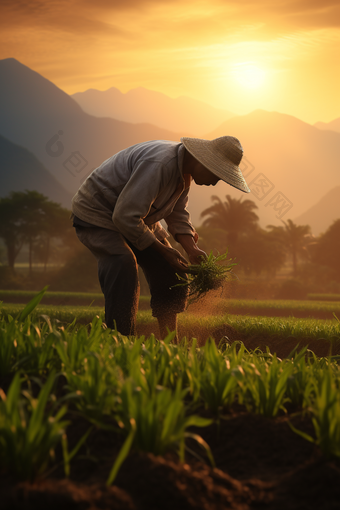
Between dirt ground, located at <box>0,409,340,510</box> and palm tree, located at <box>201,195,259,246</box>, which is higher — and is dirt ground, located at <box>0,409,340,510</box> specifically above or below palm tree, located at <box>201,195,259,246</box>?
below

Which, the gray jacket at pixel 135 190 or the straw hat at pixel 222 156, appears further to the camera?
the straw hat at pixel 222 156

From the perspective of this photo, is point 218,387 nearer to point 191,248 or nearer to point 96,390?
point 96,390

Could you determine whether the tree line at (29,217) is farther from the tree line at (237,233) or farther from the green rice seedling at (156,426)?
the green rice seedling at (156,426)

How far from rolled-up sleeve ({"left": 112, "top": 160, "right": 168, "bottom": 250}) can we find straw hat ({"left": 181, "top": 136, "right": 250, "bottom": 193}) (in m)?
0.36

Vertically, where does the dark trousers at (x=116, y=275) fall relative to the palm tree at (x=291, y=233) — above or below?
below

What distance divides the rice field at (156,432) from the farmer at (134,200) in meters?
1.31

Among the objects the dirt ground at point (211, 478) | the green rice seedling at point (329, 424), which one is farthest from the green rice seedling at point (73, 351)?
the green rice seedling at point (329, 424)

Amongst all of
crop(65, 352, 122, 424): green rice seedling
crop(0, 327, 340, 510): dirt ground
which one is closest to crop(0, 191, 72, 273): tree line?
crop(65, 352, 122, 424): green rice seedling

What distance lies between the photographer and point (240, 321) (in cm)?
623

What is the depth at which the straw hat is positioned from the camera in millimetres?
3414

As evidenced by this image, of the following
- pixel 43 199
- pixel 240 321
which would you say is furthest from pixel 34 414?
pixel 43 199

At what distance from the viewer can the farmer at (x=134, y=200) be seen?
3.30m

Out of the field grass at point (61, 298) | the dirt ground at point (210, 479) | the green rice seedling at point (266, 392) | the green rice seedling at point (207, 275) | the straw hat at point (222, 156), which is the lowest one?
the field grass at point (61, 298)

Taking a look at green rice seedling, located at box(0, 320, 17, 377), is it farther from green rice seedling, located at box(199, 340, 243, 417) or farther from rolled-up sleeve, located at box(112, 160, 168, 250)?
rolled-up sleeve, located at box(112, 160, 168, 250)
